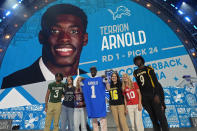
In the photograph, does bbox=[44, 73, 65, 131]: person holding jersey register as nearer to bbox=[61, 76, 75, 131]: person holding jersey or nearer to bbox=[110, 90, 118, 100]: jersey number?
bbox=[61, 76, 75, 131]: person holding jersey

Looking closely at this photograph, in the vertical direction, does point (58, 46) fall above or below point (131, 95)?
above

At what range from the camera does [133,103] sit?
271cm

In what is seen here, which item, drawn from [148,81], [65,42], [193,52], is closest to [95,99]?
[148,81]

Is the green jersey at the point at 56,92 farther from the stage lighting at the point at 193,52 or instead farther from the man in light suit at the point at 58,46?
the stage lighting at the point at 193,52

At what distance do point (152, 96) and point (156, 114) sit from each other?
236mm

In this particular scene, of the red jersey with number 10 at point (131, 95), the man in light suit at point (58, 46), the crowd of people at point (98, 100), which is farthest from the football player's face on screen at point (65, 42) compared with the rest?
the red jersey with number 10 at point (131, 95)

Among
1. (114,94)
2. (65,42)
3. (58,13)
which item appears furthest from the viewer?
(58,13)

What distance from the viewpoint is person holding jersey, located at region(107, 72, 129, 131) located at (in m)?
2.47

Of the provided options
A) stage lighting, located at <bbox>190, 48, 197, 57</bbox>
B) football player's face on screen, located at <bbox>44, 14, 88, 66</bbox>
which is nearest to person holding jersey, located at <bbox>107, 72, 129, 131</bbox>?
football player's face on screen, located at <bbox>44, 14, 88, 66</bbox>

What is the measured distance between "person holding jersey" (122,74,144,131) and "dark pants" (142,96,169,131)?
691 millimetres

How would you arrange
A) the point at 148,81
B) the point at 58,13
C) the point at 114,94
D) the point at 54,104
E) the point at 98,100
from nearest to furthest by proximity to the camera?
1. the point at 148,81
2. the point at 98,100
3. the point at 114,94
4. the point at 54,104
5. the point at 58,13

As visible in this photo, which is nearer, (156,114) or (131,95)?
(156,114)

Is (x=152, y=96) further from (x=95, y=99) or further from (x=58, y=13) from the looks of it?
(x=58, y=13)

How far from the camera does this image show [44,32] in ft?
18.5
